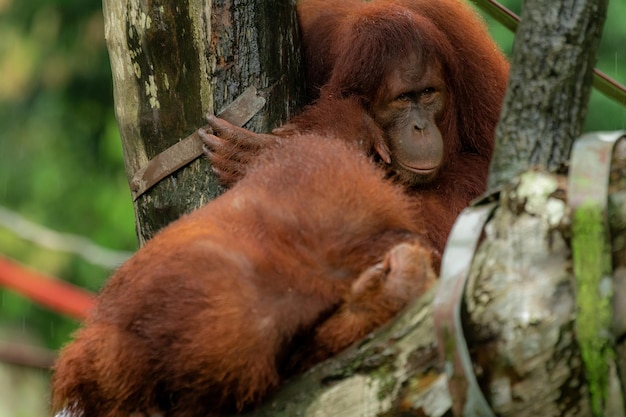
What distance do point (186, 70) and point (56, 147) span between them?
187 inches

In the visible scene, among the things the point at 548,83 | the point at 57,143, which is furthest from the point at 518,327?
the point at 57,143

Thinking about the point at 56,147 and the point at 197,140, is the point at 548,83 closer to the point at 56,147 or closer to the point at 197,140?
the point at 197,140

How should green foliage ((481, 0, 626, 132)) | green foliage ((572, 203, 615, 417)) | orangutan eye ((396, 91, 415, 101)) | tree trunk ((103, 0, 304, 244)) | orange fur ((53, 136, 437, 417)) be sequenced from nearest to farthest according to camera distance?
1. green foliage ((572, 203, 615, 417))
2. orange fur ((53, 136, 437, 417))
3. tree trunk ((103, 0, 304, 244))
4. orangutan eye ((396, 91, 415, 101))
5. green foliage ((481, 0, 626, 132))

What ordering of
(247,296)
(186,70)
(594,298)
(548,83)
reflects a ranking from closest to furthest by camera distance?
(594,298), (247,296), (548,83), (186,70)

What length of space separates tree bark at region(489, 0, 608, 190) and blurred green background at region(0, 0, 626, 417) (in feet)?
16.2

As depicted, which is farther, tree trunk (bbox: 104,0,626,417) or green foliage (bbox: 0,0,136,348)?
green foliage (bbox: 0,0,136,348)

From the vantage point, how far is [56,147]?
711 centimetres

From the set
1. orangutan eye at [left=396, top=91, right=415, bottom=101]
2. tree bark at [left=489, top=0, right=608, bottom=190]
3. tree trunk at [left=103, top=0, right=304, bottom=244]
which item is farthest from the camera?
orangutan eye at [left=396, top=91, right=415, bottom=101]

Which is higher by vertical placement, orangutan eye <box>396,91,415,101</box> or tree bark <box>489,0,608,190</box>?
tree bark <box>489,0,608,190</box>

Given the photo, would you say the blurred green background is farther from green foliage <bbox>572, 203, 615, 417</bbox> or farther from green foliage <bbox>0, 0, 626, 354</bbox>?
green foliage <bbox>572, 203, 615, 417</bbox>

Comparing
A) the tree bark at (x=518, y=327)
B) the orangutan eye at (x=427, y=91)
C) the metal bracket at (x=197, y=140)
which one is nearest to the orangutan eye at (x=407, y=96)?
the orangutan eye at (x=427, y=91)

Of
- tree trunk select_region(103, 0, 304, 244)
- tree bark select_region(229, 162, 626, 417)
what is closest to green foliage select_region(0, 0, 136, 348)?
tree trunk select_region(103, 0, 304, 244)

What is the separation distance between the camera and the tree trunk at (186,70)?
260 cm

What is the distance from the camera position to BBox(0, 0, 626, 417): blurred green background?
21.8 feet
